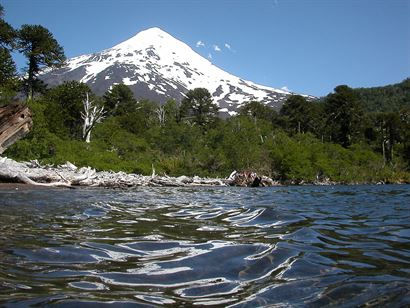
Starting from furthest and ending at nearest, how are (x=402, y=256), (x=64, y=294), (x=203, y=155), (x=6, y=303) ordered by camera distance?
(x=203, y=155)
(x=402, y=256)
(x=64, y=294)
(x=6, y=303)

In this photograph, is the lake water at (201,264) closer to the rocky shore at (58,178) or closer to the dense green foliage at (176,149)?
the rocky shore at (58,178)

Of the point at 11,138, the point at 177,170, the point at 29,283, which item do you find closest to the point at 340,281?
the point at 29,283

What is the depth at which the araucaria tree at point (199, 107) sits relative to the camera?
68.6 metres

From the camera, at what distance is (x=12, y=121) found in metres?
11.2

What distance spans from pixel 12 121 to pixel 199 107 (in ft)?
194

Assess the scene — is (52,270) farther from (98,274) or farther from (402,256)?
(402,256)

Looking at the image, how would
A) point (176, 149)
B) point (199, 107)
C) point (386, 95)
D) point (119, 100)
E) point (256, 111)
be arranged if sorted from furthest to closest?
point (386, 95) → point (256, 111) → point (199, 107) → point (119, 100) → point (176, 149)

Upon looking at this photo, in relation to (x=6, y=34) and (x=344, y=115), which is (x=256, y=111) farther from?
(x=6, y=34)

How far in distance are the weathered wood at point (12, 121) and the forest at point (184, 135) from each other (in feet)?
17.9

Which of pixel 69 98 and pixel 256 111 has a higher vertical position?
pixel 256 111

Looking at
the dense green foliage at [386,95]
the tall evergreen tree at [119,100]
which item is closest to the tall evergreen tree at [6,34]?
the tall evergreen tree at [119,100]

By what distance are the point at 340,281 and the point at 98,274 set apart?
1.65 m

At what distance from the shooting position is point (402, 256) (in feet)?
11.0

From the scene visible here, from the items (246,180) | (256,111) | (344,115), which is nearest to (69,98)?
(246,180)
